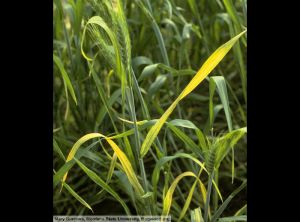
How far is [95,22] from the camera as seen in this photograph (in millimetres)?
729

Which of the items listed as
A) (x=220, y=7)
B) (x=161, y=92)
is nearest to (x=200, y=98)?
(x=161, y=92)

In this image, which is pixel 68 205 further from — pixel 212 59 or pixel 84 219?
pixel 212 59

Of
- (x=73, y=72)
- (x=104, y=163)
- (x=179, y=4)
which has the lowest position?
(x=104, y=163)

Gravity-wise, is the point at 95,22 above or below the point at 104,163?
above

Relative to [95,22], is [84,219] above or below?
below

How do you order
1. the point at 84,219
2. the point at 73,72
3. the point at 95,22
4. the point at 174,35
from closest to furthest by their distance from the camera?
the point at 95,22
the point at 84,219
the point at 73,72
the point at 174,35

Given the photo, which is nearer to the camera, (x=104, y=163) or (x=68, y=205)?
(x=104, y=163)

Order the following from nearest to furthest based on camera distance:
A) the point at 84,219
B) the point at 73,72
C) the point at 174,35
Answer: the point at 84,219 → the point at 73,72 → the point at 174,35

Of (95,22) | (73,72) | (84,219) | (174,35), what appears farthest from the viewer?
(174,35)

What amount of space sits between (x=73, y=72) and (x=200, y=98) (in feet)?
0.95

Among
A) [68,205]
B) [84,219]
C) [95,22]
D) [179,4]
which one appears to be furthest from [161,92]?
[95,22]
